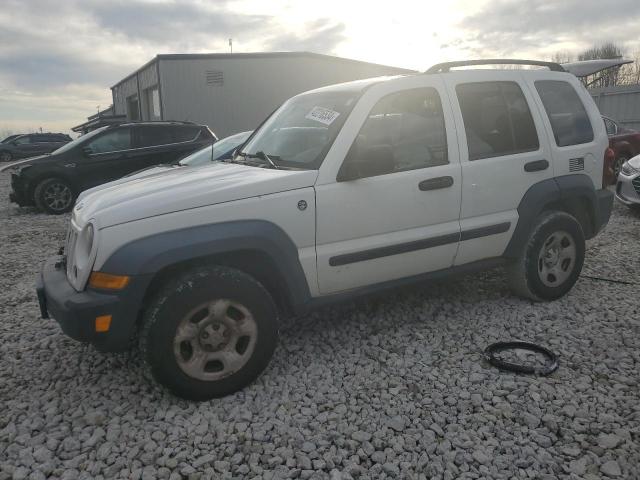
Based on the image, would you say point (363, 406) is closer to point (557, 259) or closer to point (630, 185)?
point (557, 259)

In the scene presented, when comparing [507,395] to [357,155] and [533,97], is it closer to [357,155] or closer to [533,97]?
[357,155]

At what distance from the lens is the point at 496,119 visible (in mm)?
3857

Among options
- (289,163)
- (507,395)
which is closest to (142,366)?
(289,163)

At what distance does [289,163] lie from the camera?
338 cm

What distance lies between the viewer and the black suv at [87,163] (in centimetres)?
948

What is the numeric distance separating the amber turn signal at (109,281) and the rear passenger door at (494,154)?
89.8 inches

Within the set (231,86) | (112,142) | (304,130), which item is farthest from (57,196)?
(231,86)

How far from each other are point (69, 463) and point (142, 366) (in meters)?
0.94

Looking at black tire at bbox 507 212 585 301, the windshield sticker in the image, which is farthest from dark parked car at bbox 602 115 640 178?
the windshield sticker

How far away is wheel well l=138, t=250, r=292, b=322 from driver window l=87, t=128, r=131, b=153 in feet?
25.1

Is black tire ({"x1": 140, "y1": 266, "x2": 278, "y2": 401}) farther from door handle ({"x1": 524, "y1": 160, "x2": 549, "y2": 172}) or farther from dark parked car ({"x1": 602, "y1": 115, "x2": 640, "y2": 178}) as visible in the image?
dark parked car ({"x1": 602, "y1": 115, "x2": 640, "y2": 178})

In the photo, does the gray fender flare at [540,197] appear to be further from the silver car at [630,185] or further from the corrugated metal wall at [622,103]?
the corrugated metal wall at [622,103]

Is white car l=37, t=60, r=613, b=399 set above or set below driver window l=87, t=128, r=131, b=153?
below

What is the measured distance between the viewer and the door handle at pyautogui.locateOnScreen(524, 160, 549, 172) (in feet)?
12.8
